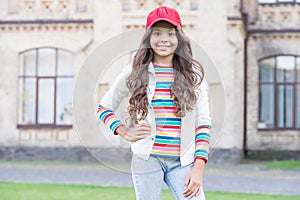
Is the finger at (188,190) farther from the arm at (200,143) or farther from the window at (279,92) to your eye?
the window at (279,92)

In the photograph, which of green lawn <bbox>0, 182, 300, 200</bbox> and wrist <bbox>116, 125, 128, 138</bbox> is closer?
wrist <bbox>116, 125, 128, 138</bbox>

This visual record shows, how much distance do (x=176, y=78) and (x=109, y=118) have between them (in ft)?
1.45

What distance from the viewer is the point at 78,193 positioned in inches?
389

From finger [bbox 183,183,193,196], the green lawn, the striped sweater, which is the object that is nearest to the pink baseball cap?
the striped sweater

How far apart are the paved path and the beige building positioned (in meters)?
1.32

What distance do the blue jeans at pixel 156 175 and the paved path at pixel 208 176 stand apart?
7536mm

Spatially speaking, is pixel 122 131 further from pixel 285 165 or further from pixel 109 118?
pixel 285 165

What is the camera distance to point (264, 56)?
19.0m

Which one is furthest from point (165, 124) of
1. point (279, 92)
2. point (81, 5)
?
point (279, 92)

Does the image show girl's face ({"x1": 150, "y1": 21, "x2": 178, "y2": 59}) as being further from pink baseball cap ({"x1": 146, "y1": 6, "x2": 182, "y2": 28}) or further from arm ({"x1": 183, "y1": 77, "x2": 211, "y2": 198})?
arm ({"x1": 183, "y1": 77, "x2": 211, "y2": 198})

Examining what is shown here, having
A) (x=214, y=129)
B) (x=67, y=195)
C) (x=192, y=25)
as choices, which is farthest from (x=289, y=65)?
(x=214, y=129)

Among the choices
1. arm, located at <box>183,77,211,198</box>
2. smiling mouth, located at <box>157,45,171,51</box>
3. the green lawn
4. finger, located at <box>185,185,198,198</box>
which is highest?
smiling mouth, located at <box>157,45,171,51</box>

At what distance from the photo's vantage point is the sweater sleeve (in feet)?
10.9

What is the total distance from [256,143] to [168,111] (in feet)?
53.0
